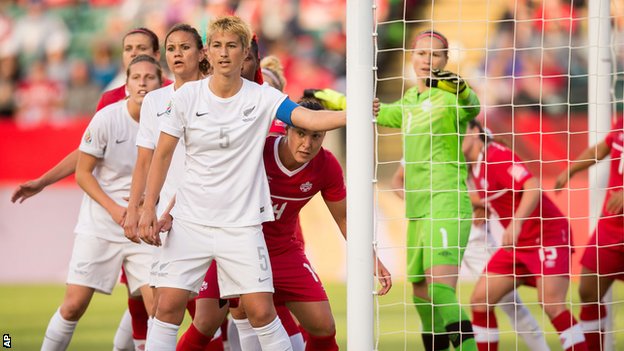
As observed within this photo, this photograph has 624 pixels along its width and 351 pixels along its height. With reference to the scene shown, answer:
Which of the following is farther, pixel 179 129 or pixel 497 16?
pixel 497 16

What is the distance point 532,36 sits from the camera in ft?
48.7

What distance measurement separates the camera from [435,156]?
20.1 feet

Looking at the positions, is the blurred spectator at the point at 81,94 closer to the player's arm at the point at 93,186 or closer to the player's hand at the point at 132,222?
the player's arm at the point at 93,186

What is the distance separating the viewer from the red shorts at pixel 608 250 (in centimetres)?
641

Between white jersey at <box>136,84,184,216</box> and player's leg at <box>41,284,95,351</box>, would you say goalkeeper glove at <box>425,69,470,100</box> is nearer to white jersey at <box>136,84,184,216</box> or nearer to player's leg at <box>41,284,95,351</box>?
white jersey at <box>136,84,184,216</box>

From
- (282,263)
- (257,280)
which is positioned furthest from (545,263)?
(257,280)

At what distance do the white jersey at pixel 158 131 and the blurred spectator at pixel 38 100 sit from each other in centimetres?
1062

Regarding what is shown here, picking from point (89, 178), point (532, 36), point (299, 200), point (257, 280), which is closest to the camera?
point (257, 280)

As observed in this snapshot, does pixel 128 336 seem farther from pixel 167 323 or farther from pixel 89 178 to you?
pixel 167 323

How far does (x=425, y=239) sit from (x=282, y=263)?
1.05 m

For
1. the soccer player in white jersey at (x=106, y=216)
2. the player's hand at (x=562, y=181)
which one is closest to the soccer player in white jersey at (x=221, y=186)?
the soccer player in white jersey at (x=106, y=216)

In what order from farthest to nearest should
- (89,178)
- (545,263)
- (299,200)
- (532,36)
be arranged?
1. (532,36)
2. (545,263)
3. (89,178)
4. (299,200)

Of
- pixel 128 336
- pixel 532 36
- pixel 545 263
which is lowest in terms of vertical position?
pixel 128 336

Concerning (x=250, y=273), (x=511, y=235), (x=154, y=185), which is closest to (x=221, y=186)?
(x=154, y=185)
